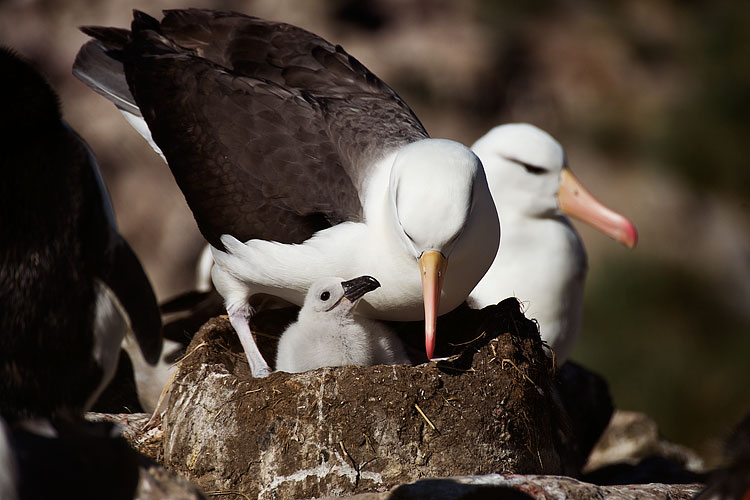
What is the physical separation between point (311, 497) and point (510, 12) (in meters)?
12.5

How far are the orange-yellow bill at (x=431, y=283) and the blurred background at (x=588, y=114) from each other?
784cm

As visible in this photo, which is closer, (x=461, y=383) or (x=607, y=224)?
(x=461, y=383)

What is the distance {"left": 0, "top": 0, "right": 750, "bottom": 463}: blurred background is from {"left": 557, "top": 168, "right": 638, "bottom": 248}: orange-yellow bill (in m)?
5.93

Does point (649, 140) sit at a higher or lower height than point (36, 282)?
lower

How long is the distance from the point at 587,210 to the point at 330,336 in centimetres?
201

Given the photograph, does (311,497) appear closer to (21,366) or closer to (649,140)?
(21,366)

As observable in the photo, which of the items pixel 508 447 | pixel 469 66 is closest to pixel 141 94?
pixel 508 447

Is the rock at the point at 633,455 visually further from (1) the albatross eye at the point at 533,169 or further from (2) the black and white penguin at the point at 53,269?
(2) the black and white penguin at the point at 53,269

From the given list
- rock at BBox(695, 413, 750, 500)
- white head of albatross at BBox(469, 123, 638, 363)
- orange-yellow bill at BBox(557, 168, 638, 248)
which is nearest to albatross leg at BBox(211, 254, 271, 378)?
white head of albatross at BBox(469, 123, 638, 363)

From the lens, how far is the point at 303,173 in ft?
14.6

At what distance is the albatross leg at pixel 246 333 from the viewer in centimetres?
463

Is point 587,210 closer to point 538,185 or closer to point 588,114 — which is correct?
point 538,185

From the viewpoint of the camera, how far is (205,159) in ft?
15.3

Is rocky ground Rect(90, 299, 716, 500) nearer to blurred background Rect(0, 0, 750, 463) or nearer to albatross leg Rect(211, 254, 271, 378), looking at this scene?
albatross leg Rect(211, 254, 271, 378)
